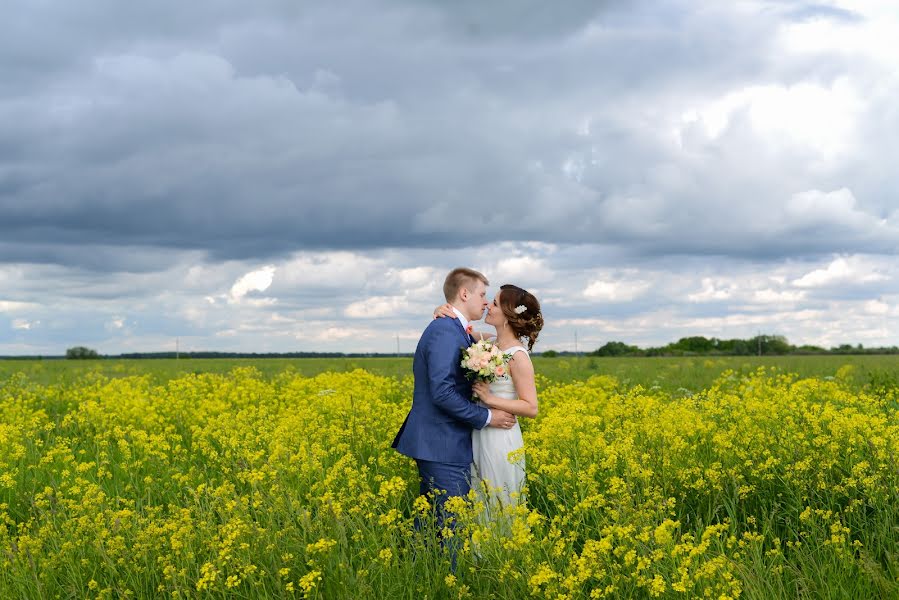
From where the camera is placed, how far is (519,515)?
17.6 ft

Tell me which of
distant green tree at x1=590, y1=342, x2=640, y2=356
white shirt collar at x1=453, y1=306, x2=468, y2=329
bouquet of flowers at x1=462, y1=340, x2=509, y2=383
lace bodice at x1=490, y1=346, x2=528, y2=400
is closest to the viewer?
bouquet of flowers at x1=462, y1=340, x2=509, y2=383

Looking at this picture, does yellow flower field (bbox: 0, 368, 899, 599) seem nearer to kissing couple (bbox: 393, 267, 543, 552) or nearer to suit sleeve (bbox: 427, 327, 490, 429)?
kissing couple (bbox: 393, 267, 543, 552)

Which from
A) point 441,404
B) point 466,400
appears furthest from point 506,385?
point 441,404

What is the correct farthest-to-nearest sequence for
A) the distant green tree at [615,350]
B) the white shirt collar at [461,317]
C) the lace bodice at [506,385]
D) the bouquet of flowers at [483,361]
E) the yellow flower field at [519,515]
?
the distant green tree at [615,350]
the lace bodice at [506,385]
the white shirt collar at [461,317]
the bouquet of flowers at [483,361]
the yellow flower field at [519,515]

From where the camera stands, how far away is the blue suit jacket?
6035 mm

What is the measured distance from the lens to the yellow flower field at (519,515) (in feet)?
16.3

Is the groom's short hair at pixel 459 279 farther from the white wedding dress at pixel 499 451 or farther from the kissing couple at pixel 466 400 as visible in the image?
the white wedding dress at pixel 499 451

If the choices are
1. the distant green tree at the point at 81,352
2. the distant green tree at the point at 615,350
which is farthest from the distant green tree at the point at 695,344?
the distant green tree at the point at 81,352

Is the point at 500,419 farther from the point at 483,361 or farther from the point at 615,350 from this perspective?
the point at 615,350

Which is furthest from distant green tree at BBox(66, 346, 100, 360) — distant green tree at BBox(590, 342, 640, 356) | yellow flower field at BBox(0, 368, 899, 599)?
yellow flower field at BBox(0, 368, 899, 599)

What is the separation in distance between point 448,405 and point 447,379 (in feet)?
0.67

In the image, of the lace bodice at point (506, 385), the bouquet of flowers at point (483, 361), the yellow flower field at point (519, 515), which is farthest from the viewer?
the lace bodice at point (506, 385)

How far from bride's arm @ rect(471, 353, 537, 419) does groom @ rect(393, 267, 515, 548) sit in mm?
76

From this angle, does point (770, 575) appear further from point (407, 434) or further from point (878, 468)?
point (407, 434)
